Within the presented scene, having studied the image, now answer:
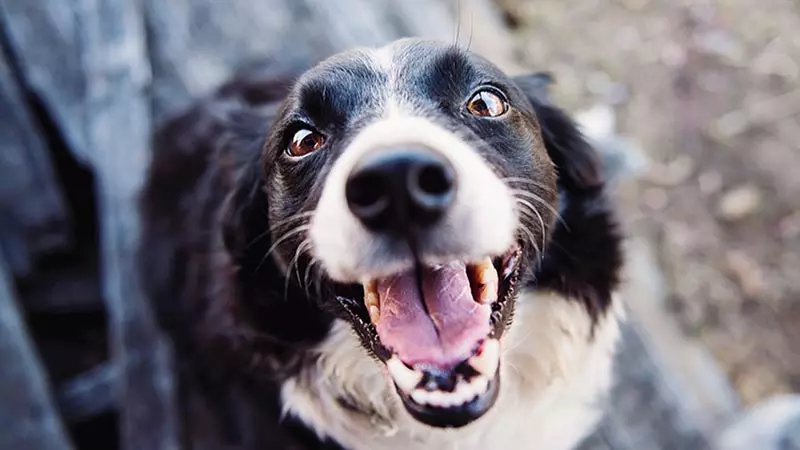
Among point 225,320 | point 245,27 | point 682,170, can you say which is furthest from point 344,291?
point 682,170

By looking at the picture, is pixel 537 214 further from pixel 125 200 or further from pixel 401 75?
pixel 125 200

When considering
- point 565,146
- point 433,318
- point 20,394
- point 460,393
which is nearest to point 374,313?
point 433,318

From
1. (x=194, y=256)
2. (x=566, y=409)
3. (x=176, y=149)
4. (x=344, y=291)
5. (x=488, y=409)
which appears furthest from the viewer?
(x=176, y=149)

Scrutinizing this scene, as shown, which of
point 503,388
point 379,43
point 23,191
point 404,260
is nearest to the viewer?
point 404,260

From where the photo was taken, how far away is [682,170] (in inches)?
163

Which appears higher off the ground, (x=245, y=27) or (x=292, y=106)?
(x=292, y=106)

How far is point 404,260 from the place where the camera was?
154 centimetres

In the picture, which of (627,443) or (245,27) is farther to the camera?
(245,27)

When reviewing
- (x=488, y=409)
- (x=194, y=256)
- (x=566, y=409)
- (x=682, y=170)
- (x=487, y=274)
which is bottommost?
→ (x=682, y=170)

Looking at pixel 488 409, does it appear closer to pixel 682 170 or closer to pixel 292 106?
pixel 292 106

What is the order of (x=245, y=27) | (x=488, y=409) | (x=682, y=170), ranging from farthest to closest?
(x=682, y=170) < (x=245, y=27) < (x=488, y=409)

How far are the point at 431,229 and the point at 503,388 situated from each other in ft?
2.31

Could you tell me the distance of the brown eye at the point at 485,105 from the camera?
1852mm

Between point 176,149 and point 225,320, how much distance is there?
72 cm
